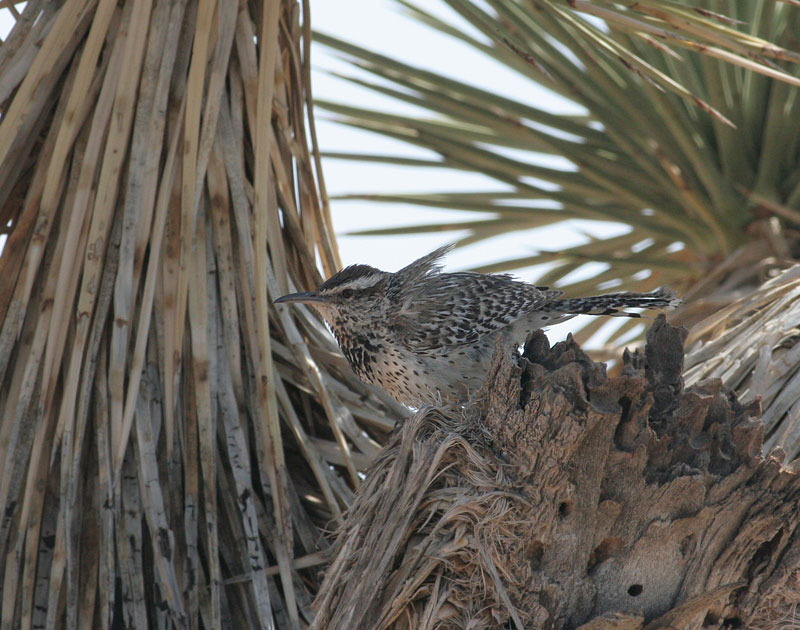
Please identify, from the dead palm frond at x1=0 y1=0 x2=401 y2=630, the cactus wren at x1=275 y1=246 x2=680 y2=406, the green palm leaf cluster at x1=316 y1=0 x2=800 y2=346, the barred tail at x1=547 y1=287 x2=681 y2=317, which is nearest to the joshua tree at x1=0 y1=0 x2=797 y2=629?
the dead palm frond at x1=0 y1=0 x2=401 y2=630

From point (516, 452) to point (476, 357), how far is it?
116 cm

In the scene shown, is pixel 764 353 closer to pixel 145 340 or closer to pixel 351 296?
pixel 351 296

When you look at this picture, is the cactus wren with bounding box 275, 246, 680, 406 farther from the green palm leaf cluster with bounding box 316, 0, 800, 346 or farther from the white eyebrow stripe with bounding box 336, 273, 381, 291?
the green palm leaf cluster with bounding box 316, 0, 800, 346

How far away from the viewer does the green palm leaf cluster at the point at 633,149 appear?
4309 mm

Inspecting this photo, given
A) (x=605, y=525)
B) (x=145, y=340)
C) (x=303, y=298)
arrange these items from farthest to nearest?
(x=303, y=298), (x=145, y=340), (x=605, y=525)

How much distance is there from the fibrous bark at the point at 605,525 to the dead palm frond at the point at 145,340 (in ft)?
2.12

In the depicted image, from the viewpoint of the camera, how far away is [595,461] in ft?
6.86

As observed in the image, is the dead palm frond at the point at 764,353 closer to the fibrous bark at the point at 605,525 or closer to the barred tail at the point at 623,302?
the barred tail at the point at 623,302

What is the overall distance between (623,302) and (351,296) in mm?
851

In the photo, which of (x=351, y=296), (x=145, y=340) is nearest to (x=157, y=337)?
(x=145, y=340)

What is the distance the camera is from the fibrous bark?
2070mm

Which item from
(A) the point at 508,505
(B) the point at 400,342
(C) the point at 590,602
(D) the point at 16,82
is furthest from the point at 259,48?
(C) the point at 590,602

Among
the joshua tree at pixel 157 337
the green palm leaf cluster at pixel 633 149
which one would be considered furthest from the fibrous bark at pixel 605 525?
the green palm leaf cluster at pixel 633 149

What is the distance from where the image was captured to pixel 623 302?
330 centimetres
